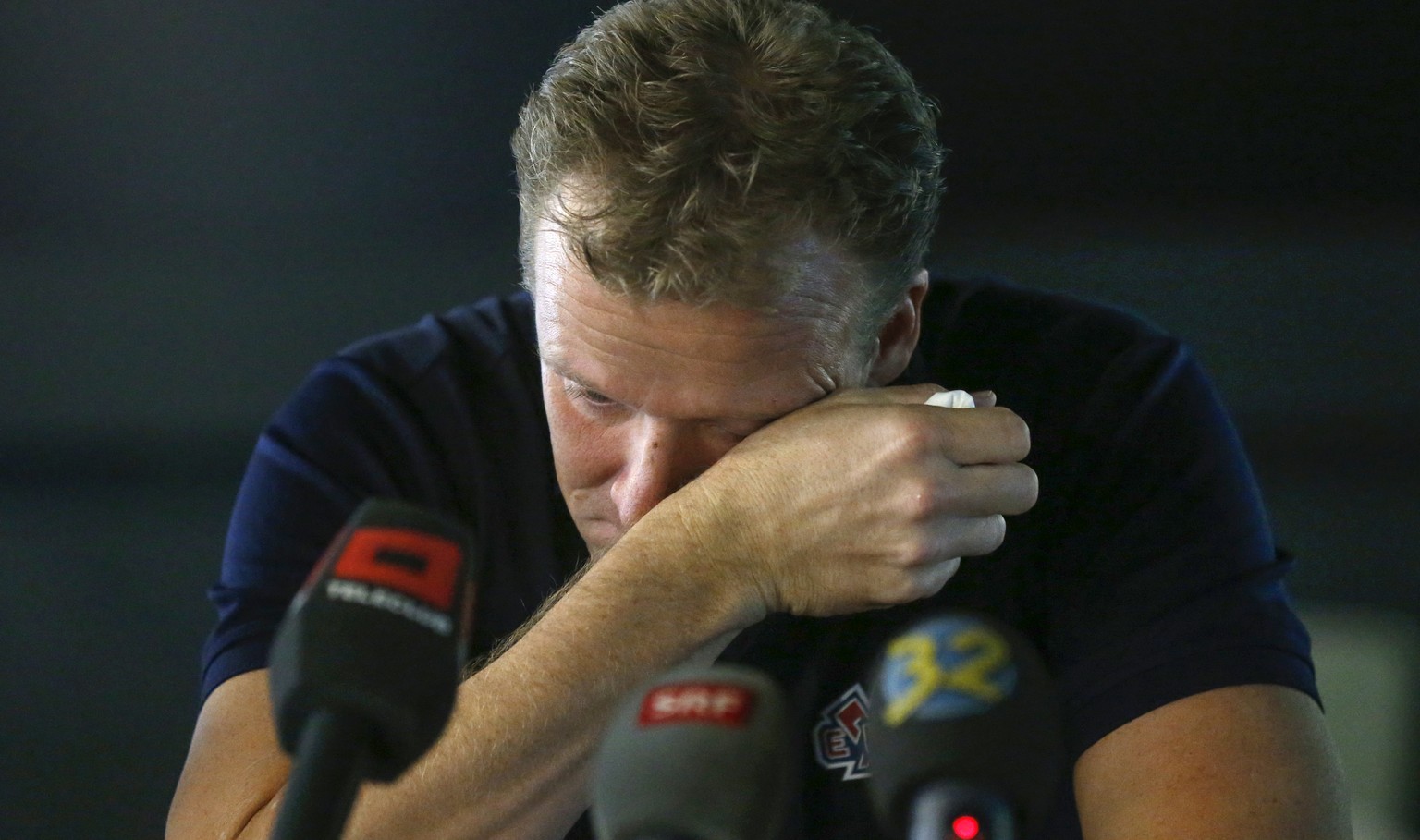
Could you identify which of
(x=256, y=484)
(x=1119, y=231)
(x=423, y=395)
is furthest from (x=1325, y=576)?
(x=256, y=484)

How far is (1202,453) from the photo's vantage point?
4.71 ft

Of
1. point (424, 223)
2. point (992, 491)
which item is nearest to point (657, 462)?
point (992, 491)

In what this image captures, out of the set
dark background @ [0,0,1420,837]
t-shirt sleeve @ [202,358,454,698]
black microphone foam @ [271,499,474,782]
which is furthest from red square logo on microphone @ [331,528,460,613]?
dark background @ [0,0,1420,837]

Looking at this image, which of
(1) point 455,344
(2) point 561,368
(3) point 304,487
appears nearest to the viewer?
(2) point 561,368

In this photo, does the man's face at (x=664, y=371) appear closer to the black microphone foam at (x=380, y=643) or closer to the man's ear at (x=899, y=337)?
the man's ear at (x=899, y=337)

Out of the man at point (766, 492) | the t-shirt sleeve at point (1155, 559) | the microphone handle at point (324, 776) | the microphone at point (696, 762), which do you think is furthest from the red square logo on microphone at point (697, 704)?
the t-shirt sleeve at point (1155, 559)

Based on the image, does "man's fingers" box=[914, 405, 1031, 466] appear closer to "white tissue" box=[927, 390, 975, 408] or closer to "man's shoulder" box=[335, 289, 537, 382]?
"white tissue" box=[927, 390, 975, 408]

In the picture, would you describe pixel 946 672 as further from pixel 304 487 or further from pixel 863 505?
pixel 304 487

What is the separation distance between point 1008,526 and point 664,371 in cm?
44

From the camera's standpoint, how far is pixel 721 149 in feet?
4.09

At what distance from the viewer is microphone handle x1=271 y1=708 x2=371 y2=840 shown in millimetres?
491

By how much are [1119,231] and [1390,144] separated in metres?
0.50

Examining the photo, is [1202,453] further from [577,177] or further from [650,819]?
[650,819]

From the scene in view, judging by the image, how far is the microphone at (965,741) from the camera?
0.52 meters
